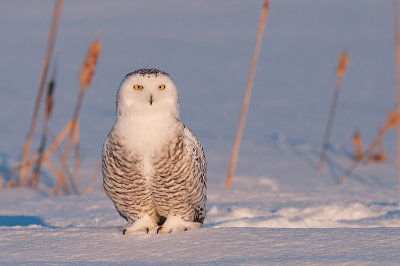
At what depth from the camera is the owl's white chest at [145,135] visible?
2652 millimetres

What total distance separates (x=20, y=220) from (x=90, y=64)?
96 cm

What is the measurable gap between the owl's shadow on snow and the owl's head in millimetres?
1394

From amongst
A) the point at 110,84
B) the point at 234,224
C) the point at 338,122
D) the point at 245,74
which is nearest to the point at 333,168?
A: the point at 338,122

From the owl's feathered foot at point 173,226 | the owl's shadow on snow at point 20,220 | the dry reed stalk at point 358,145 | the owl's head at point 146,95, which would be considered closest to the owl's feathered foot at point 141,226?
the owl's feathered foot at point 173,226

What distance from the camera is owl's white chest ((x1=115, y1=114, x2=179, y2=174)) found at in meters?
2.65

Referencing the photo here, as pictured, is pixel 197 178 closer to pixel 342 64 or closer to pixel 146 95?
pixel 146 95

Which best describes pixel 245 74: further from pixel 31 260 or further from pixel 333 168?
pixel 31 260

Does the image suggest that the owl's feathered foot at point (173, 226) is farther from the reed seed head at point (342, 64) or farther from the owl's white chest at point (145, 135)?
the reed seed head at point (342, 64)

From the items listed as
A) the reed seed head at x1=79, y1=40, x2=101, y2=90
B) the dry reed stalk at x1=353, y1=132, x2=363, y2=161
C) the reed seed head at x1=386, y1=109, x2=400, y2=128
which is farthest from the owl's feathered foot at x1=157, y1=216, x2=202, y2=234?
the dry reed stalk at x1=353, y1=132, x2=363, y2=161

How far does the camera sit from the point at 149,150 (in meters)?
2.66

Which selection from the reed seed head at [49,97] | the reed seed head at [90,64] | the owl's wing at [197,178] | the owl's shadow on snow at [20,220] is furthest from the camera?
the reed seed head at [49,97]

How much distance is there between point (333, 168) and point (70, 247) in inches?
150

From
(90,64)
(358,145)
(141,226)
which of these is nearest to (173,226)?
(141,226)

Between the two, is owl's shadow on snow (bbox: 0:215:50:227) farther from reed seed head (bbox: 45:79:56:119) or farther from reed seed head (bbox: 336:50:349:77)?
reed seed head (bbox: 336:50:349:77)
